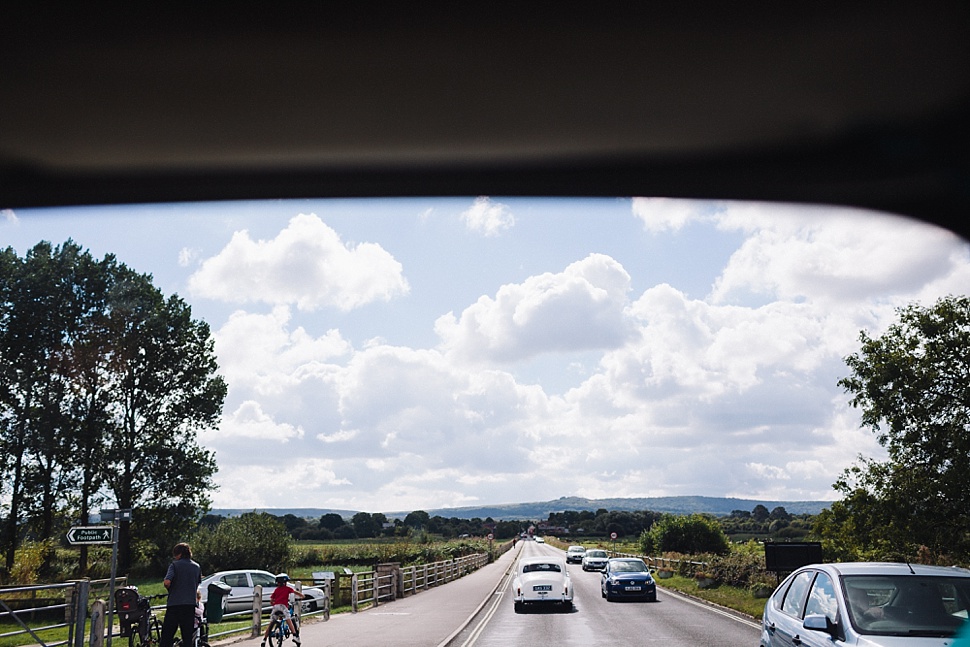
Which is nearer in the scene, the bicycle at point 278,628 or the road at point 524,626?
the bicycle at point 278,628

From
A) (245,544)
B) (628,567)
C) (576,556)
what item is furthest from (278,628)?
(576,556)

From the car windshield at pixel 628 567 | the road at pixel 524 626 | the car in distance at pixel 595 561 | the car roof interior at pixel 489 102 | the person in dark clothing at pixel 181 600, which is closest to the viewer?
the car roof interior at pixel 489 102

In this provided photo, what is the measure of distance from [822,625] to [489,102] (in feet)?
16.8

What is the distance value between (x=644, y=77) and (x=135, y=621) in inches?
437

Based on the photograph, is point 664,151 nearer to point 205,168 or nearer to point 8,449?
point 205,168

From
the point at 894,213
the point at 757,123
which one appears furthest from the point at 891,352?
the point at 757,123

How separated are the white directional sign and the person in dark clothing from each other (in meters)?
1.00

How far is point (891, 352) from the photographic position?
29.2 m

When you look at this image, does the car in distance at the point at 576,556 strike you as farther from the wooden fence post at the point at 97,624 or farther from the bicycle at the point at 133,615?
the wooden fence post at the point at 97,624

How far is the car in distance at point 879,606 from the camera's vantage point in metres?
6.93

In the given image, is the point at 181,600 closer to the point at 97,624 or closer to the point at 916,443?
the point at 97,624

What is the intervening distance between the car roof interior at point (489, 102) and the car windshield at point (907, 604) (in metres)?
3.18

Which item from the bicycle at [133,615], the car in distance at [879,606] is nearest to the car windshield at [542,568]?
the bicycle at [133,615]

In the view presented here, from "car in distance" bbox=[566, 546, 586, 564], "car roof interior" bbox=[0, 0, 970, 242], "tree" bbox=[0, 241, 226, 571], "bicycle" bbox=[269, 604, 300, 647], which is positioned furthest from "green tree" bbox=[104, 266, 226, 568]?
"car in distance" bbox=[566, 546, 586, 564]
